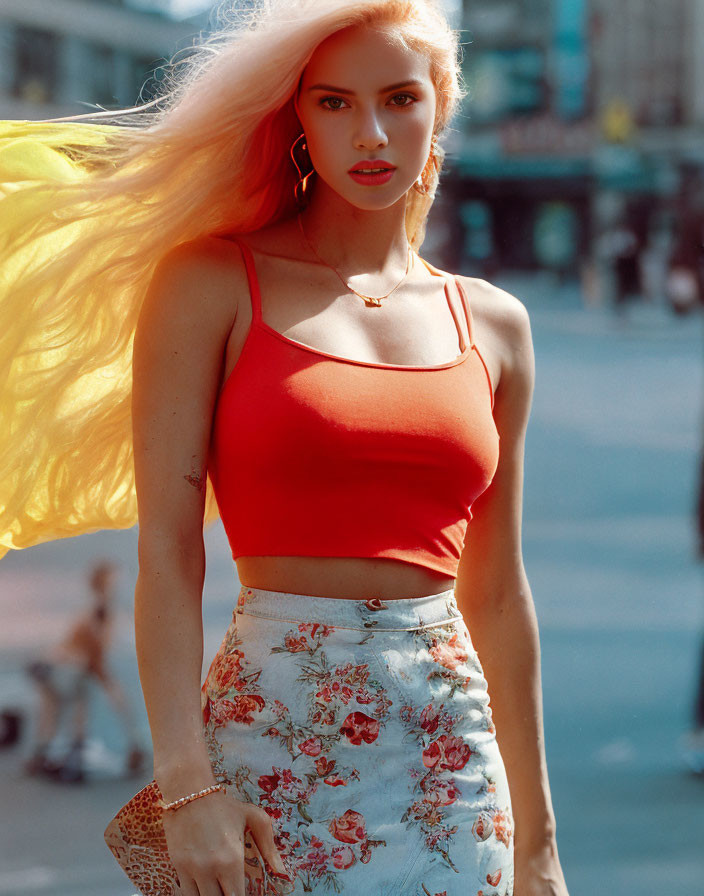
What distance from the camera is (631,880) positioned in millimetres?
4723

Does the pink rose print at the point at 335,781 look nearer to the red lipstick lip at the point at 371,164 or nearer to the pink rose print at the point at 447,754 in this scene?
the pink rose print at the point at 447,754

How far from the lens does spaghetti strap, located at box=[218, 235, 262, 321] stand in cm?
160

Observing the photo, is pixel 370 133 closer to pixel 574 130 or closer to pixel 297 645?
pixel 297 645

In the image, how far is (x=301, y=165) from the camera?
1.76 m

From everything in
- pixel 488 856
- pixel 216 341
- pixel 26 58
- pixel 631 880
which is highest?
pixel 26 58

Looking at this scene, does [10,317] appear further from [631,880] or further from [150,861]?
[631,880]

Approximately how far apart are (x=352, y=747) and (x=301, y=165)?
29.1 inches

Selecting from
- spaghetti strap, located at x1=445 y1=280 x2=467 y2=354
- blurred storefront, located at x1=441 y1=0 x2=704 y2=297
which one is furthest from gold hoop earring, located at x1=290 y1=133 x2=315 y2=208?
blurred storefront, located at x1=441 y1=0 x2=704 y2=297

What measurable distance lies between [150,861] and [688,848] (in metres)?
3.85

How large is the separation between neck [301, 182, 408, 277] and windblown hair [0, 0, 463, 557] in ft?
0.16

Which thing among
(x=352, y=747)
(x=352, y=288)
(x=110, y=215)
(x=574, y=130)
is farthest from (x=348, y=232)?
(x=574, y=130)

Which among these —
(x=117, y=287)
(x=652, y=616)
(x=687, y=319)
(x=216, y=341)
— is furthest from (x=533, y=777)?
(x=687, y=319)

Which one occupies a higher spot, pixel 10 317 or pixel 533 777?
pixel 10 317

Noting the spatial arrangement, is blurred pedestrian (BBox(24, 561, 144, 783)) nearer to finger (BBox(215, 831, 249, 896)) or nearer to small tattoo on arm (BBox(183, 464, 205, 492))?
small tattoo on arm (BBox(183, 464, 205, 492))
